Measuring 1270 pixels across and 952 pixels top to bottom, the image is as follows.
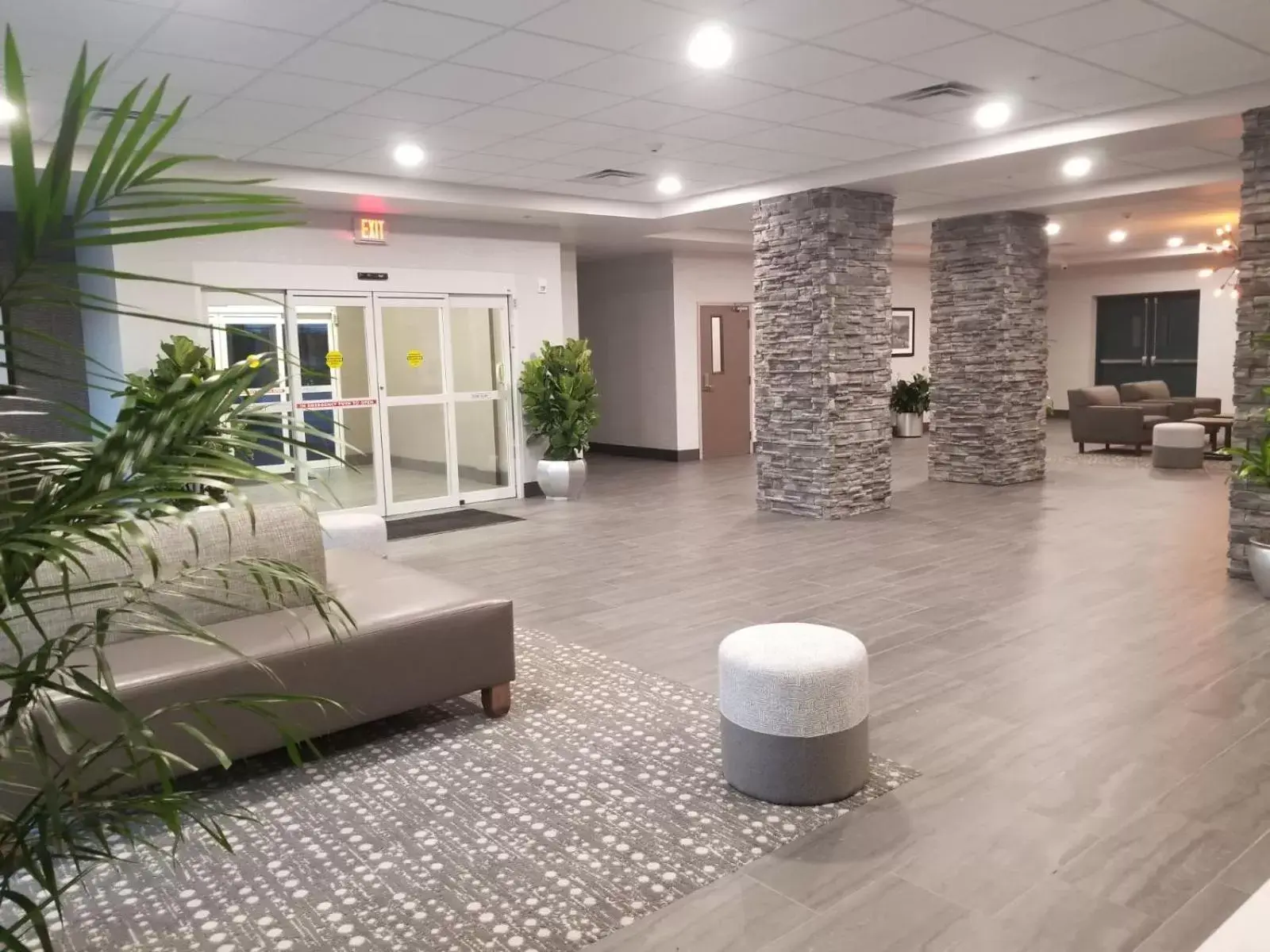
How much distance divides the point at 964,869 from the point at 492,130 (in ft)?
15.5

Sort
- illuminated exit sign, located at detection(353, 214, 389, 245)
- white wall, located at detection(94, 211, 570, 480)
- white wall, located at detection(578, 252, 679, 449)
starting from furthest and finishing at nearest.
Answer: white wall, located at detection(578, 252, 679, 449), illuminated exit sign, located at detection(353, 214, 389, 245), white wall, located at detection(94, 211, 570, 480)

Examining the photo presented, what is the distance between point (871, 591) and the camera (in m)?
5.41

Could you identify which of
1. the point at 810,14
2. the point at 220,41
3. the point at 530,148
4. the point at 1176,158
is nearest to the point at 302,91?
the point at 220,41

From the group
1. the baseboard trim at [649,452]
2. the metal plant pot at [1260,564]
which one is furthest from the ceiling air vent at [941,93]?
the baseboard trim at [649,452]

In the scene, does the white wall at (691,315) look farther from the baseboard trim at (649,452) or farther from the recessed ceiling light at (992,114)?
the recessed ceiling light at (992,114)

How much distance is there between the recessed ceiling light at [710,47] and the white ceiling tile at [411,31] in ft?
2.86

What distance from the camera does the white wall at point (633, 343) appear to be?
11828mm

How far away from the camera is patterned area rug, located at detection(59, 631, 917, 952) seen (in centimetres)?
236

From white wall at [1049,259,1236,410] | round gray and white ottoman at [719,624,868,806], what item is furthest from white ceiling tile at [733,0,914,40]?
white wall at [1049,259,1236,410]

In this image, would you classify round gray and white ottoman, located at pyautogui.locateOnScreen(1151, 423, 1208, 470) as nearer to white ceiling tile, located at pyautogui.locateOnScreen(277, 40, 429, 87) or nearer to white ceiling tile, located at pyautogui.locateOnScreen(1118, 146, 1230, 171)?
white ceiling tile, located at pyautogui.locateOnScreen(1118, 146, 1230, 171)

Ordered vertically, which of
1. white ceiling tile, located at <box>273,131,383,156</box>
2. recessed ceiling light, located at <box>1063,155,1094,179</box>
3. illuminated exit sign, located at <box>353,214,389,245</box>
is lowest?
illuminated exit sign, located at <box>353,214,389,245</box>

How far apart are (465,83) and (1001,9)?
2.47 meters

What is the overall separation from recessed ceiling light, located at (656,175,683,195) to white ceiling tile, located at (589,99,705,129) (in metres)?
1.71

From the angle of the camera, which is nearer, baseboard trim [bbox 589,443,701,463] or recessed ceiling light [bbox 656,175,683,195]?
recessed ceiling light [bbox 656,175,683,195]
